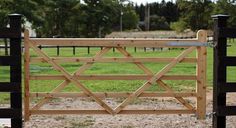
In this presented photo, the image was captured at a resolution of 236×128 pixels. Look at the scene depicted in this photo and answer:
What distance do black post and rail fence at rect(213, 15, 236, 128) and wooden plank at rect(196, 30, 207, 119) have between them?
0.42 metres

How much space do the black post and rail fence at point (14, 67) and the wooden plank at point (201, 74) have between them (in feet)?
9.36

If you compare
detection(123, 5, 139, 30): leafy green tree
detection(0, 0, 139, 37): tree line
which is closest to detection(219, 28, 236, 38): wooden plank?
detection(0, 0, 139, 37): tree line

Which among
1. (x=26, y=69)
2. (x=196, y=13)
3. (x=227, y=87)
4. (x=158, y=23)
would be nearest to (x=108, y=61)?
(x=26, y=69)

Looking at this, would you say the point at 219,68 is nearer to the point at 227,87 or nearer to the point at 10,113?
the point at 227,87

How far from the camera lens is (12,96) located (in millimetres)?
7441

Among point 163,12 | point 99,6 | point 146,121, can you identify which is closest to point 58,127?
point 146,121

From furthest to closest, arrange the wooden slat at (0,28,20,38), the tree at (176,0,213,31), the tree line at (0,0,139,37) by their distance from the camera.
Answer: the tree at (176,0,213,31), the tree line at (0,0,139,37), the wooden slat at (0,28,20,38)

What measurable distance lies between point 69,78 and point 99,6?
6796 centimetres

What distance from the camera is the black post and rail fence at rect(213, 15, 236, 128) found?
7.38m

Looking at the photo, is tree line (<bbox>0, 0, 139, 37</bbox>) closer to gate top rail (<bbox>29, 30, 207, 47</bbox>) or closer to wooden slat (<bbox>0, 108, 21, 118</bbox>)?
gate top rail (<bbox>29, 30, 207, 47</bbox>)

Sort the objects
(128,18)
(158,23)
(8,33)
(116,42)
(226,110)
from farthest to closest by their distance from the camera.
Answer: (158,23) → (128,18) → (116,42) → (226,110) → (8,33)

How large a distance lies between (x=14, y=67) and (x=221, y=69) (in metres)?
3.10

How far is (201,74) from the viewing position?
26.4ft

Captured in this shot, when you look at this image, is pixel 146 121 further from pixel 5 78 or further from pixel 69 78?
pixel 5 78
